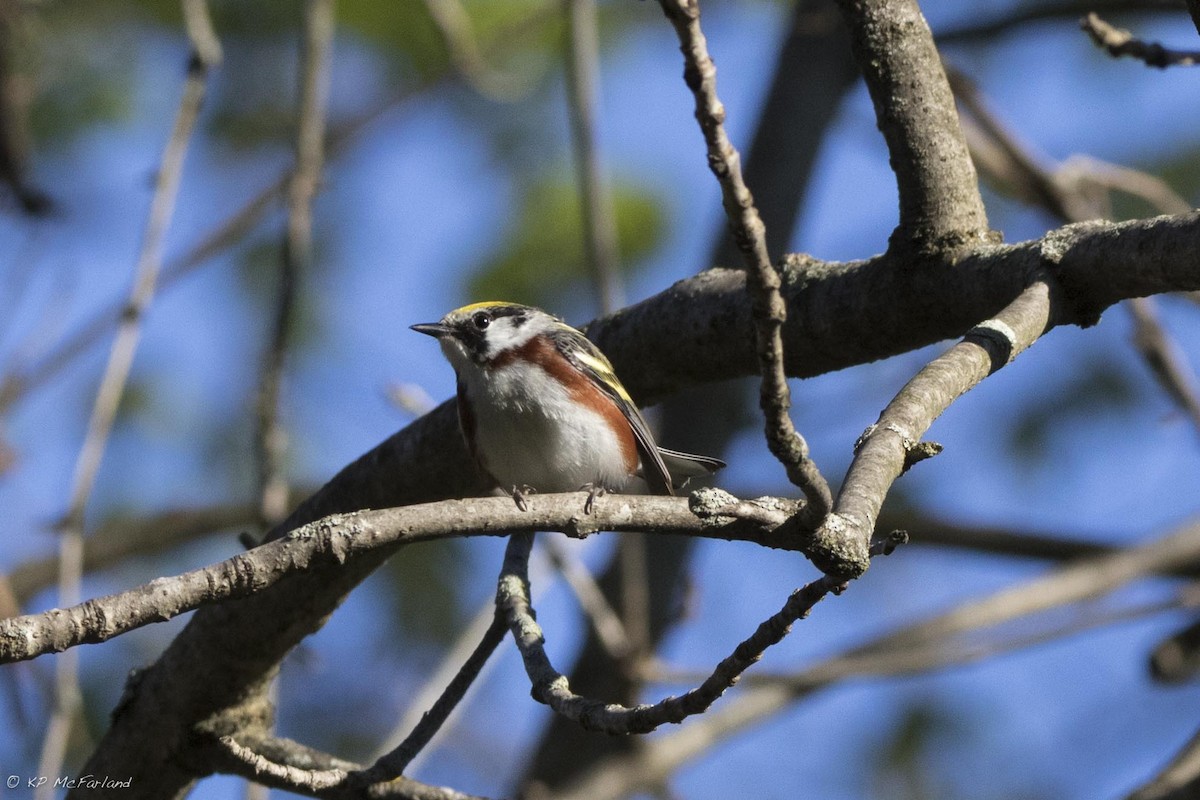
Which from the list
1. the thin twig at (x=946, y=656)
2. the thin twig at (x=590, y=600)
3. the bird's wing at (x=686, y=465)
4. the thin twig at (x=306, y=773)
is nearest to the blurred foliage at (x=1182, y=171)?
the thin twig at (x=946, y=656)

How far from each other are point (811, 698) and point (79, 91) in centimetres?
611

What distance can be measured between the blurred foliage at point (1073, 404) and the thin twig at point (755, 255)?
262 inches

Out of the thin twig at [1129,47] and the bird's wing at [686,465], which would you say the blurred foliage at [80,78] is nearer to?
the bird's wing at [686,465]

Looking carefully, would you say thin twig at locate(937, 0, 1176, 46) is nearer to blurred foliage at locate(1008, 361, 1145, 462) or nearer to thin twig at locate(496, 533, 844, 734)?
blurred foliage at locate(1008, 361, 1145, 462)

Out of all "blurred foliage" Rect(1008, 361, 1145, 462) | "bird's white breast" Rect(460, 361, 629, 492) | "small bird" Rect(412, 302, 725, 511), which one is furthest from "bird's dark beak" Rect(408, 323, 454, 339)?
"blurred foliage" Rect(1008, 361, 1145, 462)

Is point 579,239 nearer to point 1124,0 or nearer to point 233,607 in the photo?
point 1124,0

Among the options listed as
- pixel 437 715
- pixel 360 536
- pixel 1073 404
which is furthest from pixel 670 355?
pixel 1073 404

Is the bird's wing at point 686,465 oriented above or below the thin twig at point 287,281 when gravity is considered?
below

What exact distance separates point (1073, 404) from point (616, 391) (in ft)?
16.6

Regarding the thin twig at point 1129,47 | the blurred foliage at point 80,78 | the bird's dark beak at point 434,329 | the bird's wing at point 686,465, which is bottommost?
the bird's wing at point 686,465

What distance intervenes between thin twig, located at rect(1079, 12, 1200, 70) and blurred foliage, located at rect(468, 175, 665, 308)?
15.7 feet

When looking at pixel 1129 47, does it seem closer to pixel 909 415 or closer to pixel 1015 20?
pixel 909 415

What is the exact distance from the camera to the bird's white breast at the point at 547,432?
4504 millimetres

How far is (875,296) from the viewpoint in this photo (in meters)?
3.29
